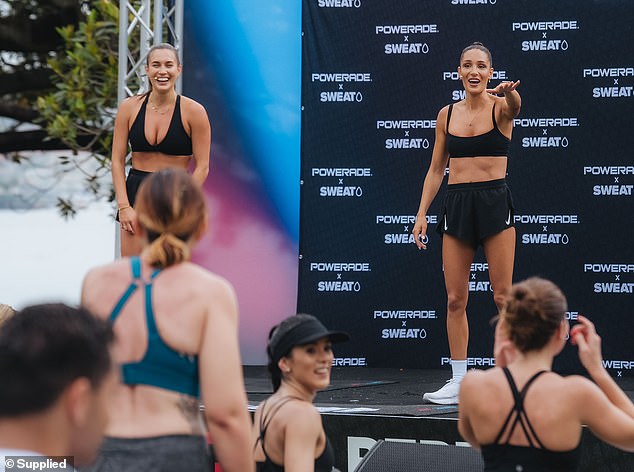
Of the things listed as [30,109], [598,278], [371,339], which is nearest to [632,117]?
[598,278]

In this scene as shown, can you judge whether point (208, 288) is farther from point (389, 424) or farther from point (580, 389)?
point (389, 424)

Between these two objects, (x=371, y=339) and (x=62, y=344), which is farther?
(x=371, y=339)

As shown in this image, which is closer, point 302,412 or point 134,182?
point 302,412

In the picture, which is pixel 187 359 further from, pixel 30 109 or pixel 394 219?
pixel 30 109

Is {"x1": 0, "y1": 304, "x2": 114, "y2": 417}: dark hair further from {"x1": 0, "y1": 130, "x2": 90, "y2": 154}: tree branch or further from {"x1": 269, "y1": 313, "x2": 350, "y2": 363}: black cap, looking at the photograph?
{"x1": 0, "y1": 130, "x2": 90, "y2": 154}: tree branch

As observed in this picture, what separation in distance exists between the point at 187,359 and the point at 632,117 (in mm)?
4727

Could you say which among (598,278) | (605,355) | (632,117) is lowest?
(605,355)

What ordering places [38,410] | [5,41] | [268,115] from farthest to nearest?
[5,41] → [268,115] → [38,410]

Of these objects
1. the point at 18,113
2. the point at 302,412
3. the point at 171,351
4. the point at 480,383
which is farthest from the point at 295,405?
the point at 18,113

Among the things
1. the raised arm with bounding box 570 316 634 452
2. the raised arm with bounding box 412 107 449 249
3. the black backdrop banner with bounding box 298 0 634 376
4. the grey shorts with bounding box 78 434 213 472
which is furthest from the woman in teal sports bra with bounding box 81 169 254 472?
the black backdrop banner with bounding box 298 0 634 376

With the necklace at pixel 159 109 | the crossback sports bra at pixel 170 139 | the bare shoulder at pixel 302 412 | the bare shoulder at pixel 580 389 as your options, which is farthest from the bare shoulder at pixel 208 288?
the necklace at pixel 159 109

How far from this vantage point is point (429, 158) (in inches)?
255

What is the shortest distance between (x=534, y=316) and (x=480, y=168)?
2.51 metres

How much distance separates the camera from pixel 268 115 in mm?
6703
